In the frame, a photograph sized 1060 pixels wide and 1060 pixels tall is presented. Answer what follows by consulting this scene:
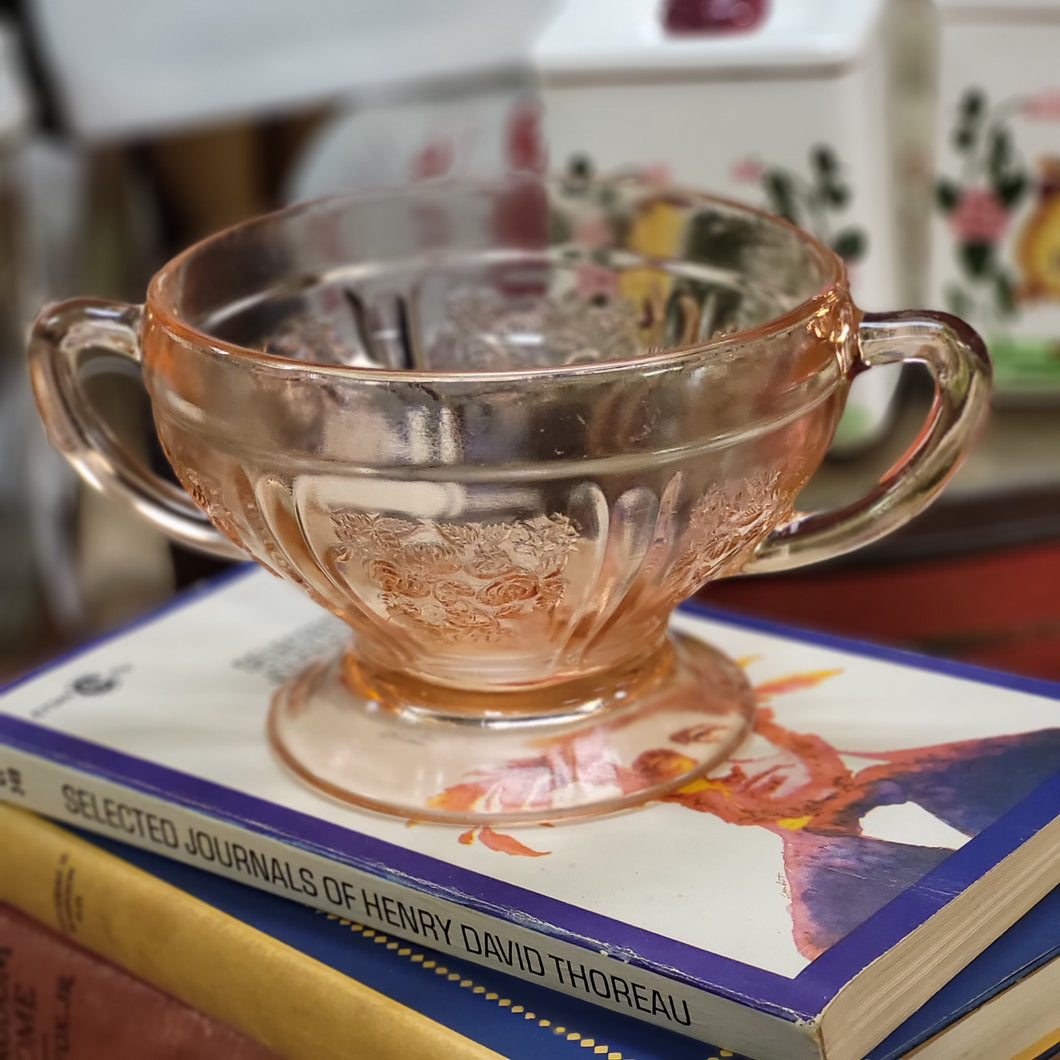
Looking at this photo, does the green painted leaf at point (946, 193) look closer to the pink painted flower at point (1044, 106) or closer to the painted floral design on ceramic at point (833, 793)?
the pink painted flower at point (1044, 106)

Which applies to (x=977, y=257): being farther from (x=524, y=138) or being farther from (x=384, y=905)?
(x=384, y=905)

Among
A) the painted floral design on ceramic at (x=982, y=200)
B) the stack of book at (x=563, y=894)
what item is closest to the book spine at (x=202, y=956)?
the stack of book at (x=563, y=894)

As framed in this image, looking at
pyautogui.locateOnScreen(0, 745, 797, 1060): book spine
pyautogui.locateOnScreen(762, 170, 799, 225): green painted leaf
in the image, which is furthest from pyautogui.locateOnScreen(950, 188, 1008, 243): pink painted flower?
pyautogui.locateOnScreen(0, 745, 797, 1060): book spine

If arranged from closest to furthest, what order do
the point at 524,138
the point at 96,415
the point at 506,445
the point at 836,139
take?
the point at 506,445 < the point at 96,415 < the point at 836,139 < the point at 524,138

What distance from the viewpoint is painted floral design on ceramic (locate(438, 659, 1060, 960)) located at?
34cm

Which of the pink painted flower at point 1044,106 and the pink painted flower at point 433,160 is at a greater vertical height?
the pink painted flower at point 1044,106

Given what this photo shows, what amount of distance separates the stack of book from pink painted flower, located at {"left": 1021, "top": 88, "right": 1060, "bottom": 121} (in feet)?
1.39

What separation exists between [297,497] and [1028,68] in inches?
22.2

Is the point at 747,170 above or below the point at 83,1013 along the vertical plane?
above

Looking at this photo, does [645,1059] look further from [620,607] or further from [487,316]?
[487,316]

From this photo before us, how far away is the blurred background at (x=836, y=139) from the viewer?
2.28 ft

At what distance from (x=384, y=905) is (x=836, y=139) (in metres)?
0.49

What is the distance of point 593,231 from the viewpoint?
1.54ft

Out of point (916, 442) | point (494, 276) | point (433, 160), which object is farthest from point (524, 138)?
point (916, 442)
